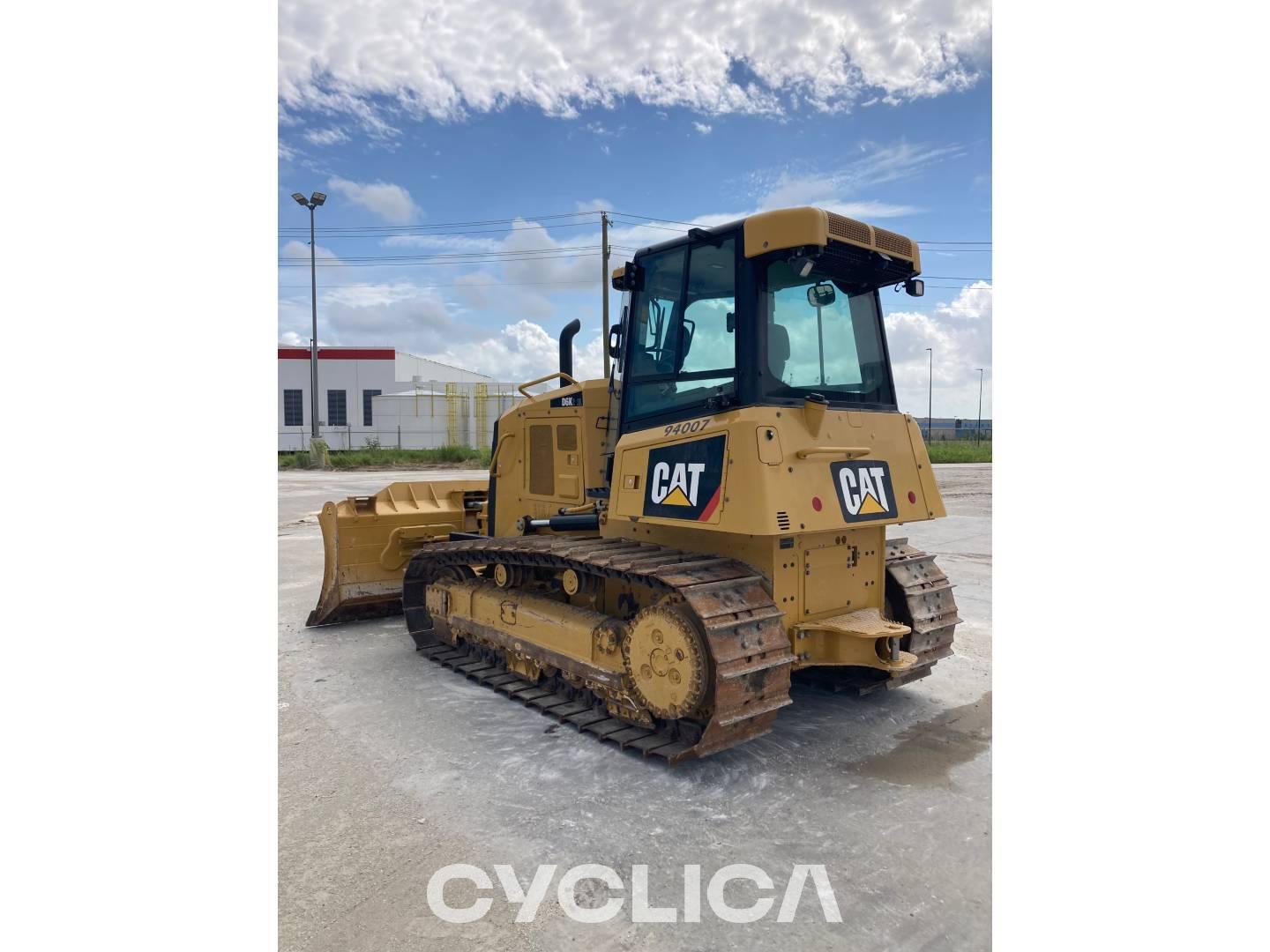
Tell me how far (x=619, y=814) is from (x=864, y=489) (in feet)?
7.19

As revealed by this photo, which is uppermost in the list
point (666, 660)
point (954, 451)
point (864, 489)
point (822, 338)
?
point (822, 338)

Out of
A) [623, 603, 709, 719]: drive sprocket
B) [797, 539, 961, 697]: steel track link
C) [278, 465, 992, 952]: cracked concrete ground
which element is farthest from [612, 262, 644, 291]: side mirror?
[278, 465, 992, 952]: cracked concrete ground

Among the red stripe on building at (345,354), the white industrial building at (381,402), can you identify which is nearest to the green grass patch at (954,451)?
the white industrial building at (381,402)

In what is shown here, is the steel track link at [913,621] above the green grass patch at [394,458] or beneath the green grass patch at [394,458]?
beneath

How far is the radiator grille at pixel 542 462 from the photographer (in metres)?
6.19

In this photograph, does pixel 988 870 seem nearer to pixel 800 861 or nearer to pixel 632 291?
pixel 800 861

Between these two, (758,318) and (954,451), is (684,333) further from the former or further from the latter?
(954,451)

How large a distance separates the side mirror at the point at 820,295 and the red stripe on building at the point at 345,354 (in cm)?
3938

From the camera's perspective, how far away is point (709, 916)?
286 centimetres

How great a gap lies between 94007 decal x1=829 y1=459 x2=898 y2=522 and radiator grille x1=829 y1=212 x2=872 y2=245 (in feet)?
4.04

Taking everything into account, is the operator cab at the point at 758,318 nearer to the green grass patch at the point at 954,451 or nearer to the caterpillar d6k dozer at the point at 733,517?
the caterpillar d6k dozer at the point at 733,517

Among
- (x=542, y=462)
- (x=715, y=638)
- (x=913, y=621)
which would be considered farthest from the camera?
(x=542, y=462)

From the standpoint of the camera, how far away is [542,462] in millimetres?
6301

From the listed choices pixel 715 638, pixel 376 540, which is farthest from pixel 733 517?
pixel 376 540
